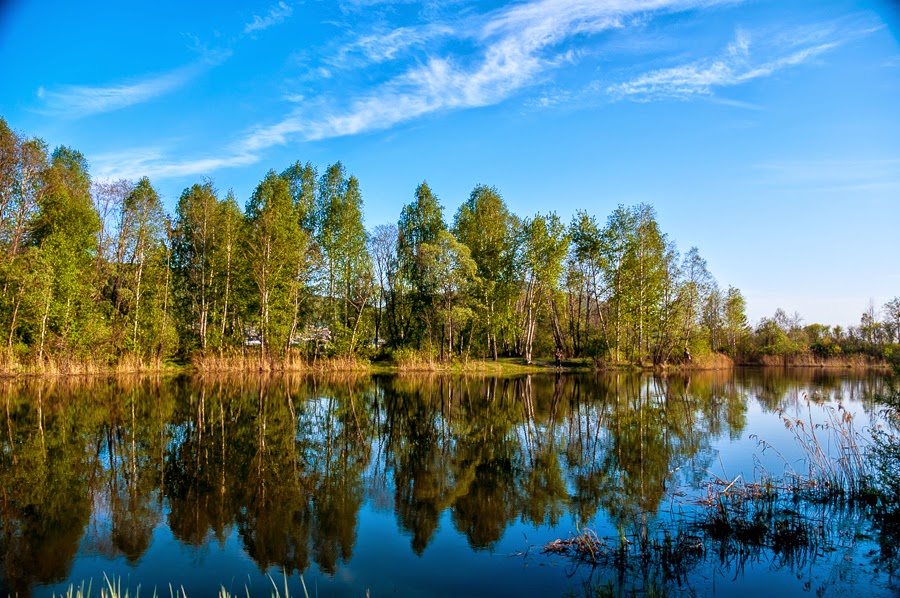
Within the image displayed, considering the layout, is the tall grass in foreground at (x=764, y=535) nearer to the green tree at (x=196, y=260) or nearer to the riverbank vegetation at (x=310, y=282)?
the riverbank vegetation at (x=310, y=282)

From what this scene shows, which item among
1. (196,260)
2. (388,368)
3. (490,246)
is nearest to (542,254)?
(490,246)

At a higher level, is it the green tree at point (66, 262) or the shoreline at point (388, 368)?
the green tree at point (66, 262)

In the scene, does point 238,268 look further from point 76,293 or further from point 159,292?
point 76,293

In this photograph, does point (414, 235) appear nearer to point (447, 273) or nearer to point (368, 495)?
point (447, 273)

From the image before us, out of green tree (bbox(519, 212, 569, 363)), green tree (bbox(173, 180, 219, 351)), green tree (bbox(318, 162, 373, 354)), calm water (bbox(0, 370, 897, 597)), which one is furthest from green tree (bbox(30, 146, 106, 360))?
green tree (bbox(519, 212, 569, 363))

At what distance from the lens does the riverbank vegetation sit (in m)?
31.9

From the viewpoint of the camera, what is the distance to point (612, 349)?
51031mm

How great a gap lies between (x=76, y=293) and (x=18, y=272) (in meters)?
3.25

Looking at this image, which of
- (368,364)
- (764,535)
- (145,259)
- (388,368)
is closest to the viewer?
(764,535)

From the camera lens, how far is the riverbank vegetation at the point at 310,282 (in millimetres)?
31891

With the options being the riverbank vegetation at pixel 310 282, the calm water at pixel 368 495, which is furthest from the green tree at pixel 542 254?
the calm water at pixel 368 495

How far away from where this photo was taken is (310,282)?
1758 inches

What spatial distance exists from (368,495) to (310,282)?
35716 mm

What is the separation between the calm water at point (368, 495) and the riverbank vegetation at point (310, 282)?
12.1 m
